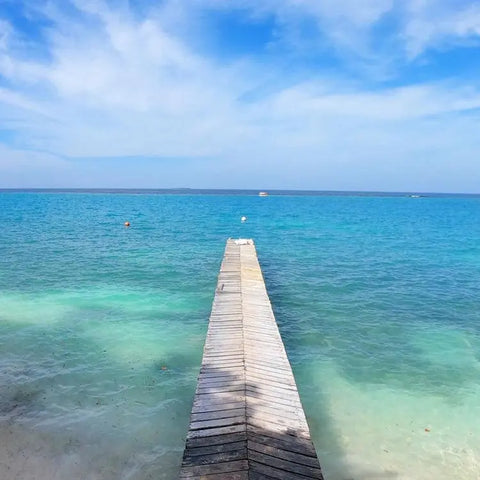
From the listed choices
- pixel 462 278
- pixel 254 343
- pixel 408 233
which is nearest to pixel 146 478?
pixel 254 343

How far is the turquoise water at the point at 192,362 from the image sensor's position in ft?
24.4

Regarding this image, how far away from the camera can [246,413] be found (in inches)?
275

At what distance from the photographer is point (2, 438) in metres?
7.50

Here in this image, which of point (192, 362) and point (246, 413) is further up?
point (246, 413)

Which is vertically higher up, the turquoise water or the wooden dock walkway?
the wooden dock walkway

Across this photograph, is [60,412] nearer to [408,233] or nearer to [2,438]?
[2,438]

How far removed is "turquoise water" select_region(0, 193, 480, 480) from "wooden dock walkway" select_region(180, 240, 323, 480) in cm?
110

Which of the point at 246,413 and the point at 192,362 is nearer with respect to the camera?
the point at 246,413

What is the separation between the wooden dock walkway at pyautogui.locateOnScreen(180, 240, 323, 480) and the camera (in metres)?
5.74

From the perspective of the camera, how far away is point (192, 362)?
1095 centimetres

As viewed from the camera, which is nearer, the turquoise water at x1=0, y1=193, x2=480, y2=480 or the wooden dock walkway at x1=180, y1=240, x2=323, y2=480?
the wooden dock walkway at x1=180, y1=240, x2=323, y2=480

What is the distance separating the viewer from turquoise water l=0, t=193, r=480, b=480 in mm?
7438

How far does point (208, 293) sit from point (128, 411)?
913cm

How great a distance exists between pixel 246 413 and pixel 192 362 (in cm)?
421
